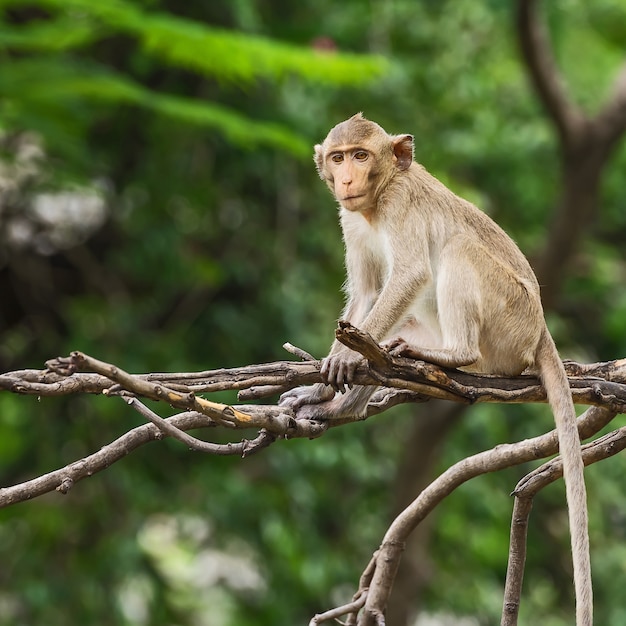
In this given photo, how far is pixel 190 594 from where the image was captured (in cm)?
1048

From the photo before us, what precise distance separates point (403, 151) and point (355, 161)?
306 mm

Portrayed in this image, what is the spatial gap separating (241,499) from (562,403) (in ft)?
16.1

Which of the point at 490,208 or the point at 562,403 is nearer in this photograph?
the point at 562,403

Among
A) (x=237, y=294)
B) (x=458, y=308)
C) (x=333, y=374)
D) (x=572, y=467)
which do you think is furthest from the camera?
(x=237, y=294)

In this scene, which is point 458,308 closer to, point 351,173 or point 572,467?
point 351,173

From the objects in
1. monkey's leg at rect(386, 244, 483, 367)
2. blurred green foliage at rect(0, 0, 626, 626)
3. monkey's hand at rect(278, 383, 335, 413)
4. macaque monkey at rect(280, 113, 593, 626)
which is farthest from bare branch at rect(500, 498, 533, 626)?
blurred green foliage at rect(0, 0, 626, 626)

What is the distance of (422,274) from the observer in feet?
14.3

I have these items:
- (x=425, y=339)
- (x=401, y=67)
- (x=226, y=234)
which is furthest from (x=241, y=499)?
(x=425, y=339)

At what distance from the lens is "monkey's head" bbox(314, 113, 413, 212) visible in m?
4.30

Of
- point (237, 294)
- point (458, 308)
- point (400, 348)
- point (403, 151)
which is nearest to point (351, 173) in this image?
point (403, 151)

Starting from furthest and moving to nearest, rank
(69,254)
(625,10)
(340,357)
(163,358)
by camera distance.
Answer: (625,10) < (69,254) < (163,358) < (340,357)

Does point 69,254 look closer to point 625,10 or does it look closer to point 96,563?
point 96,563

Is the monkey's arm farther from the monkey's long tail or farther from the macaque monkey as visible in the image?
the monkey's long tail

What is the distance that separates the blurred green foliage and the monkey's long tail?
12.4 ft
